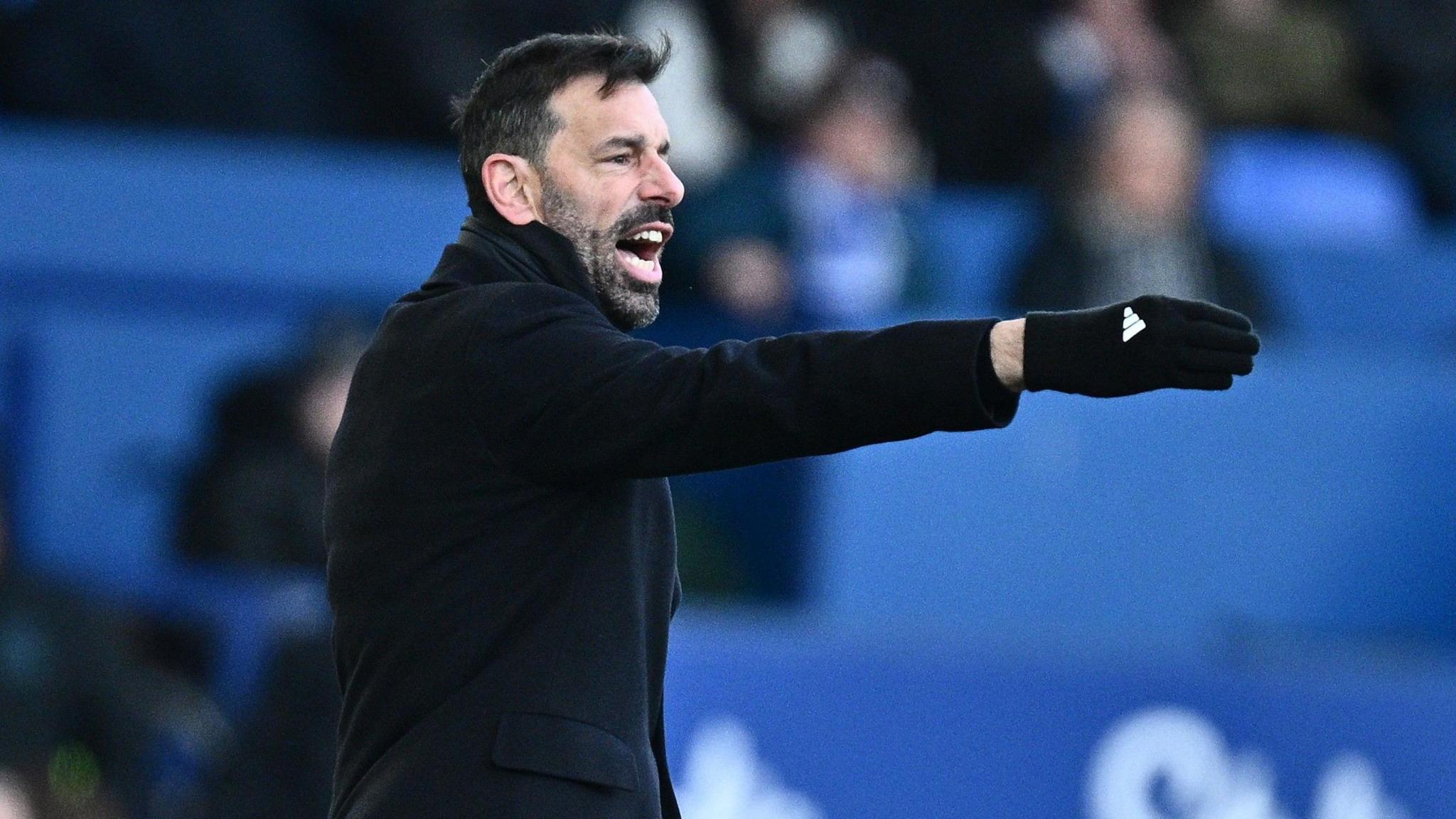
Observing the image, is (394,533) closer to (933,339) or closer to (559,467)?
(559,467)

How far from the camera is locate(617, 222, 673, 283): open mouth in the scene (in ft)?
10.3

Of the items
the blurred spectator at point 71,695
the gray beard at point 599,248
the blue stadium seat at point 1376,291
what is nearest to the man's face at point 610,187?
the gray beard at point 599,248

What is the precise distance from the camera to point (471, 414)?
2.87m

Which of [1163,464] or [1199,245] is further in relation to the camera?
[1199,245]

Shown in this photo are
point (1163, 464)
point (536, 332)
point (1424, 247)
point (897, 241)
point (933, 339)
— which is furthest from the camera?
point (1424, 247)

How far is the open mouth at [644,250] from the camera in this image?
3.15 metres

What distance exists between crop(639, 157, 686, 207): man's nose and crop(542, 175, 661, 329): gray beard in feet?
0.11

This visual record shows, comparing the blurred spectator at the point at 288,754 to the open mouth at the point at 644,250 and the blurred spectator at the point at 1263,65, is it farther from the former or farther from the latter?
the blurred spectator at the point at 1263,65

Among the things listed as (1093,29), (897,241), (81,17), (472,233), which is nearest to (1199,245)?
(897,241)

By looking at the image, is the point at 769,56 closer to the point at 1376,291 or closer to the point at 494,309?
the point at 1376,291

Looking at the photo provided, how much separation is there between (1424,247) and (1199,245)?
136 cm

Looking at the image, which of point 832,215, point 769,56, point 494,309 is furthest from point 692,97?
point 494,309

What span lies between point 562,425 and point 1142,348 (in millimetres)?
691

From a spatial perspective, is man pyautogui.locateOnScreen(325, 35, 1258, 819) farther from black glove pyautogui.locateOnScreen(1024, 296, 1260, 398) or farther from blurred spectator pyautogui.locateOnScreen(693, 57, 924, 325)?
blurred spectator pyautogui.locateOnScreen(693, 57, 924, 325)
